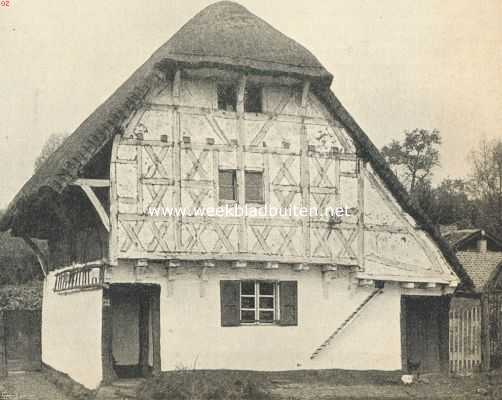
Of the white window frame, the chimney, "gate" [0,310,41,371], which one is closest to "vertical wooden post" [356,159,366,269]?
the white window frame

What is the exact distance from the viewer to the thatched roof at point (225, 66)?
17.1 meters

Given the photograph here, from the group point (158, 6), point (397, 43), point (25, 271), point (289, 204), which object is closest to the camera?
point (158, 6)

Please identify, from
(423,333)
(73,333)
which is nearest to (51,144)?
(73,333)

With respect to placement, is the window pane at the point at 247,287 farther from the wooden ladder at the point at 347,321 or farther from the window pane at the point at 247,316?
the wooden ladder at the point at 347,321

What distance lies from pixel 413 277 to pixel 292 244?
10.3ft

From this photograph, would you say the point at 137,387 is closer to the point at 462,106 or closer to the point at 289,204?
the point at 289,204

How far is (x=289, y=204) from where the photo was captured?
18625 mm

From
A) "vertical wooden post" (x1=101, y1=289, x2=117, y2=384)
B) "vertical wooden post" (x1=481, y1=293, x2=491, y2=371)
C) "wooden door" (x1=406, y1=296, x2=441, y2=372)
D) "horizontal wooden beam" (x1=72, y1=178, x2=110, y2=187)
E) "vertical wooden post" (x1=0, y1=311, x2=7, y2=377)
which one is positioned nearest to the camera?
"horizontal wooden beam" (x1=72, y1=178, x2=110, y2=187)

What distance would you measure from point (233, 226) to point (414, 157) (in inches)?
672

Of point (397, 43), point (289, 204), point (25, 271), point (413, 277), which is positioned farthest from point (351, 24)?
point (25, 271)

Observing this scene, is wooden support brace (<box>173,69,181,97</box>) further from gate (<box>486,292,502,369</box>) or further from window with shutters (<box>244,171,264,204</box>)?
gate (<box>486,292,502,369</box>)

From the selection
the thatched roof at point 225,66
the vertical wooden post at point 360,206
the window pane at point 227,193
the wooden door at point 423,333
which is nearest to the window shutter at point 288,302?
the vertical wooden post at point 360,206

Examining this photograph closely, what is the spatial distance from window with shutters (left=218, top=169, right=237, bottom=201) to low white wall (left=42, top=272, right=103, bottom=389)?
3.22 m

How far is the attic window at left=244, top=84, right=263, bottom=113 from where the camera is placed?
19109 millimetres
